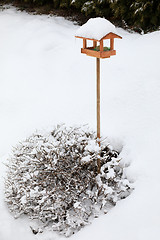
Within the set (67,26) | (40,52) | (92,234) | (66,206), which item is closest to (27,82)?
(40,52)

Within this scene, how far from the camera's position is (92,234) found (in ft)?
9.25

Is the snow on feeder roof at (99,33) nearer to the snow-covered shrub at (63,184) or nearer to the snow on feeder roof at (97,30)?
the snow on feeder roof at (97,30)

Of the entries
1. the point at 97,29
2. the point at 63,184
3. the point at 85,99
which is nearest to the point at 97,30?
the point at 97,29

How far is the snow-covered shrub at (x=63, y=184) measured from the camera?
118 inches

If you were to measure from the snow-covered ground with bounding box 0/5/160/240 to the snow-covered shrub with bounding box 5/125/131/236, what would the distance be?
0.14 metres

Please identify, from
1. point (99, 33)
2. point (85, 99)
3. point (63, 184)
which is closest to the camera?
point (99, 33)

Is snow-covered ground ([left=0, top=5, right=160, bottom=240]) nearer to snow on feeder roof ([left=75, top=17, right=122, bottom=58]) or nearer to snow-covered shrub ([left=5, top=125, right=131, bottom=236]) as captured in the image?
snow-covered shrub ([left=5, top=125, right=131, bottom=236])

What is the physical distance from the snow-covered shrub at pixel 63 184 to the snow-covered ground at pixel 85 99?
0.48 feet

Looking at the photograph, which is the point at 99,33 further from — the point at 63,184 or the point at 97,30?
the point at 63,184

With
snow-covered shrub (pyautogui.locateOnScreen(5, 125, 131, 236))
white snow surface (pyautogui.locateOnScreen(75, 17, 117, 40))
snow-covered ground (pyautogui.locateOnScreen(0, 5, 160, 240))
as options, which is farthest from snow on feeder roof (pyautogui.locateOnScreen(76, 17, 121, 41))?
snow-covered ground (pyautogui.locateOnScreen(0, 5, 160, 240))

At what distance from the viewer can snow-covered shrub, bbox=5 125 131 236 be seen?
2992mm

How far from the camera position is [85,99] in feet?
15.6

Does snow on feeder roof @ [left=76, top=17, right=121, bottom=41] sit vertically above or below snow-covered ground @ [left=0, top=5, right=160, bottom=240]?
above

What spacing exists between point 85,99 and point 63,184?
1.94m
